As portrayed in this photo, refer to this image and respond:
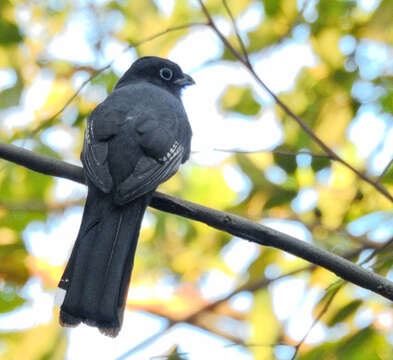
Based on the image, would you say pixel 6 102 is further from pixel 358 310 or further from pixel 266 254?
pixel 358 310

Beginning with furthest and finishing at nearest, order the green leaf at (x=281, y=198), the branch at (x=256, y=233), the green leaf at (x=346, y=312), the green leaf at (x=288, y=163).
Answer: the green leaf at (x=281, y=198)
the green leaf at (x=288, y=163)
the green leaf at (x=346, y=312)
the branch at (x=256, y=233)

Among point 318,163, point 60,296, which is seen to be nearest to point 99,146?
point 60,296

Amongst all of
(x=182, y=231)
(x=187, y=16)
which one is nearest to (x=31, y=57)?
(x=187, y=16)

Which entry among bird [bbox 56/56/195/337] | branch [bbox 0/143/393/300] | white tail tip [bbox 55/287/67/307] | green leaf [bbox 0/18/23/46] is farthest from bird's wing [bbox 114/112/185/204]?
green leaf [bbox 0/18/23/46]

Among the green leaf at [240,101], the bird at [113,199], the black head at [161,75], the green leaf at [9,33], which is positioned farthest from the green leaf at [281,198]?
the green leaf at [9,33]

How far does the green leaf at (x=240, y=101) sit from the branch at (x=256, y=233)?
2.10m

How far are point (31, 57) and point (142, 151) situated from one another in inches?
84.3

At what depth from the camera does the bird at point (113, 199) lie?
11.8 ft

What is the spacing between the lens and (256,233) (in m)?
3.37

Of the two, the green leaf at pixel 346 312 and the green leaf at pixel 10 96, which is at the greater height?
the green leaf at pixel 10 96

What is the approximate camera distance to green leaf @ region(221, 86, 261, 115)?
18.2 ft

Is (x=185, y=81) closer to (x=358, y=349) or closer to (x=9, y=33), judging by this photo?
(x=9, y=33)

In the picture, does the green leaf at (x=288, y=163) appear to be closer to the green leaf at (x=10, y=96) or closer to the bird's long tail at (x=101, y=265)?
the bird's long tail at (x=101, y=265)

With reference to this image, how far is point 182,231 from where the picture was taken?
19.0ft
